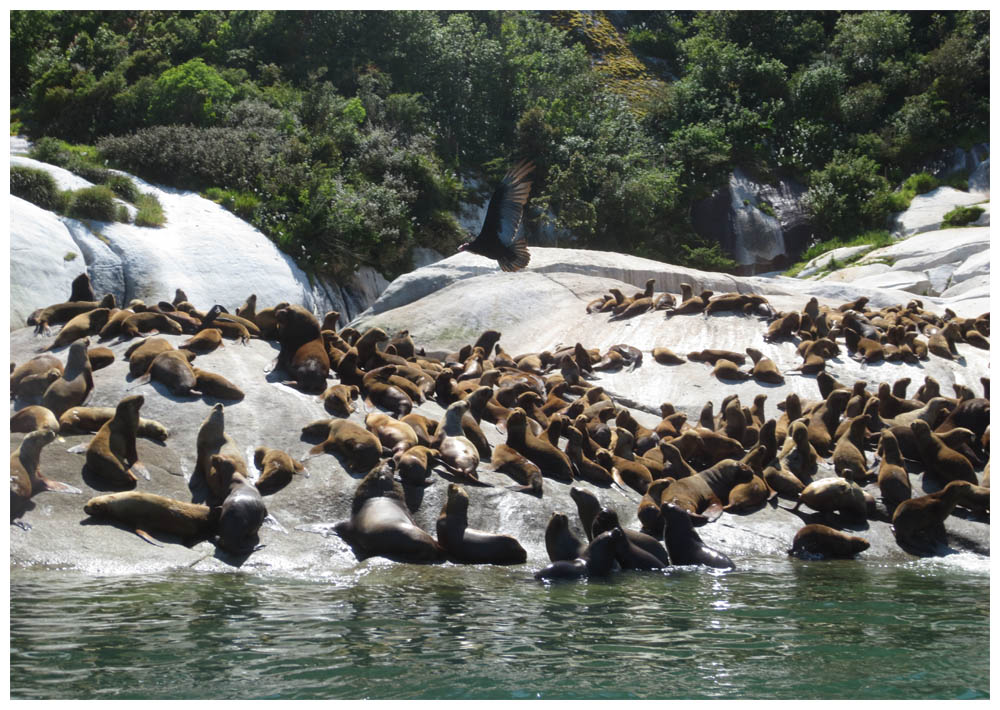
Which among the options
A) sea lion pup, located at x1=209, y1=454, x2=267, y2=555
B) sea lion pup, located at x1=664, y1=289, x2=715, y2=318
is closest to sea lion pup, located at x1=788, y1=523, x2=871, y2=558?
sea lion pup, located at x1=209, y1=454, x2=267, y2=555

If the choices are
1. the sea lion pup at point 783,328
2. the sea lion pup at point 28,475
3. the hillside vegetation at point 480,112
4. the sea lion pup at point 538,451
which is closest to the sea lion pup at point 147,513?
the sea lion pup at point 28,475

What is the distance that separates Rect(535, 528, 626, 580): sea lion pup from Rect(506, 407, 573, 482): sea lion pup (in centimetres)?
192

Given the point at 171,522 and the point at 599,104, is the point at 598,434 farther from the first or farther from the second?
the point at 599,104

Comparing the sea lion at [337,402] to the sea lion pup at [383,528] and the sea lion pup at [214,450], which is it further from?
the sea lion pup at [383,528]

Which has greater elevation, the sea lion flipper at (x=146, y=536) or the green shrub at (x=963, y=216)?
the green shrub at (x=963, y=216)

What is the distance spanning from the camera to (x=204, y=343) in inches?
452

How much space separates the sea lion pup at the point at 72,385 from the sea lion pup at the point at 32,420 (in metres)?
0.41

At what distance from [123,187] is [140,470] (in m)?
16.8

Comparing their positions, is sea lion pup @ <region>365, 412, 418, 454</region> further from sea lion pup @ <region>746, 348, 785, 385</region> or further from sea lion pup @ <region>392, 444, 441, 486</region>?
sea lion pup @ <region>746, 348, 785, 385</region>

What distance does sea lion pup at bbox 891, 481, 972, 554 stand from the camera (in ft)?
31.6

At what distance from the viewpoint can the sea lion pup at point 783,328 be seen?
16156 mm

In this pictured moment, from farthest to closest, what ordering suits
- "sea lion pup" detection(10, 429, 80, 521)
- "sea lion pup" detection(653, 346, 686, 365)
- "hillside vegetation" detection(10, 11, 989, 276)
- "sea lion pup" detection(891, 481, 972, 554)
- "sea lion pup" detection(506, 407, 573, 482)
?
1. "hillside vegetation" detection(10, 11, 989, 276)
2. "sea lion pup" detection(653, 346, 686, 365)
3. "sea lion pup" detection(506, 407, 573, 482)
4. "sea lion pup" detection(891, 481, 972, 554)
5. "sea lion pup" detection(10, 429, 80, 521)

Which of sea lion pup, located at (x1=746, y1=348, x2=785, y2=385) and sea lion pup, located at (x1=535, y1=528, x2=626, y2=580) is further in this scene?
sea lion pup, located at (x1=746, y1=348, x2=785, y2=385)

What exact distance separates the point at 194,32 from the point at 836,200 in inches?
972
